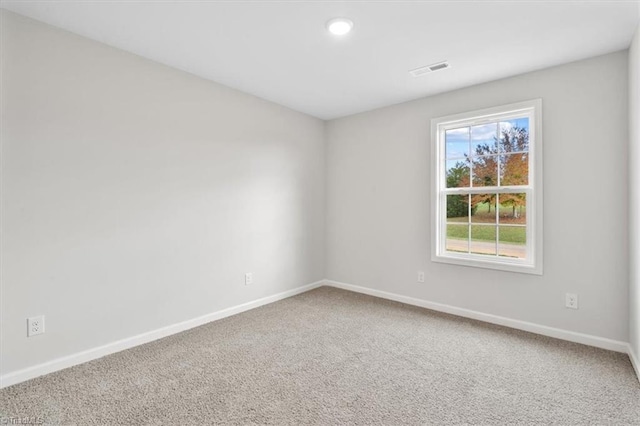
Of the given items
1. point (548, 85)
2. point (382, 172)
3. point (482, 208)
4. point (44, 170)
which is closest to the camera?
point (44, 170)

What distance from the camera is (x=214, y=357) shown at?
7.95 feet

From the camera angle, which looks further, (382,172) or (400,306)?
(382,172)

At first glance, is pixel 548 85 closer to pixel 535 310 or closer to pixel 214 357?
pixel 535 310

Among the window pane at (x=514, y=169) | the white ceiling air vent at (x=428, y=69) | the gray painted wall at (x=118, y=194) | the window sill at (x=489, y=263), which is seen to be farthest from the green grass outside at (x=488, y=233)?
the gray painted wall at (x=118, y=194)

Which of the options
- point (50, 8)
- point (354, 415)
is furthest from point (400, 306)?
point (50, 8)

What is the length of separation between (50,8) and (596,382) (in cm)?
436

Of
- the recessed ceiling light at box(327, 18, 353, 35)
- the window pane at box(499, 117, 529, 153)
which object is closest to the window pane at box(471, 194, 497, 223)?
the window pane at box(499, 117, 529, 153)

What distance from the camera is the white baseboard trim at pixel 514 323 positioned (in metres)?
2.55

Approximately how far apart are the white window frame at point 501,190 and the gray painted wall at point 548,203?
65 millimetres

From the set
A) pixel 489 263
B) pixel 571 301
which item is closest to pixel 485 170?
pixel 489 263

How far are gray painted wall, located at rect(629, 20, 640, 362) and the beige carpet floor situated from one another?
317 mm

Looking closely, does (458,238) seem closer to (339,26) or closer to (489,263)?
(489,263)

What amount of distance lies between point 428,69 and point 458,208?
1.51 meters

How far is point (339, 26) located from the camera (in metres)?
2.17
